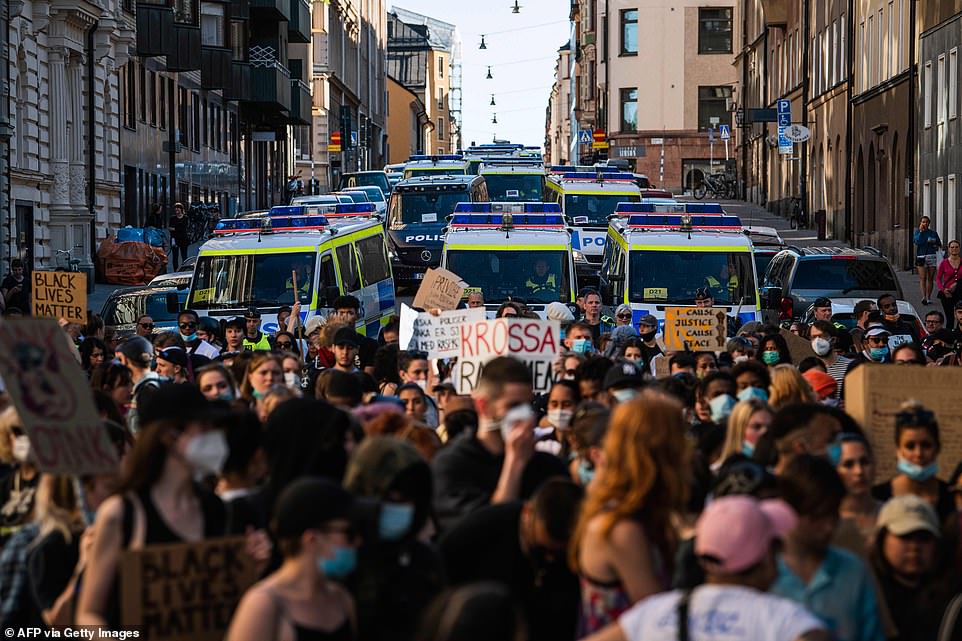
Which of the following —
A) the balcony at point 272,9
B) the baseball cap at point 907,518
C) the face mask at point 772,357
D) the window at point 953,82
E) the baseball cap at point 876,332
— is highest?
the balcony at point 272,9

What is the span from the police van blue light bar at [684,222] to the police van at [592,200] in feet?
41.4

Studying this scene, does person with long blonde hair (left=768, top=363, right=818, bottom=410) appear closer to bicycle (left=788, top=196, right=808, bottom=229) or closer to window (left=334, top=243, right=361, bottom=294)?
window (left=334, top=243, right=361, bottom=294)

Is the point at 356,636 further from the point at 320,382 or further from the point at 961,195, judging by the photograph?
the point at 961,195

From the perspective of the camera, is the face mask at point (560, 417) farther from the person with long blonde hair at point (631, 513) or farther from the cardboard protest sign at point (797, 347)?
the cardboard protest sign at point (797, 347)

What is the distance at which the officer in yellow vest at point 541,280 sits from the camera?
2347cm

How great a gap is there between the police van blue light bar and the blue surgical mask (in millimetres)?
18171

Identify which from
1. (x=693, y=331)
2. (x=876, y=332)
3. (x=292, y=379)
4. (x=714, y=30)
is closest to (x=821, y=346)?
(x=876, y=332)

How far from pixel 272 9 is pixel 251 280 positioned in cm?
4423

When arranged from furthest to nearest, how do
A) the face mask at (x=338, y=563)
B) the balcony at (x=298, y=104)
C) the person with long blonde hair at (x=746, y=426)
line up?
the balcony at (x=298, y=104) < the person with long blonde hair at (x=746, y=426) < the face mask at (x=338, y=563)

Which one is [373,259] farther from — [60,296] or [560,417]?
[560,417]

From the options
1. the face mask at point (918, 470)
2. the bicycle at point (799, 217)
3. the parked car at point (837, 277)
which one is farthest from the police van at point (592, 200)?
the face mask at point (918, 470)

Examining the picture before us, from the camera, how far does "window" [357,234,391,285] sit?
26.1 m

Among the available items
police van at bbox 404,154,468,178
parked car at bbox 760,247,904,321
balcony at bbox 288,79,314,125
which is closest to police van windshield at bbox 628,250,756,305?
parked car at bbox 760,247,904,321

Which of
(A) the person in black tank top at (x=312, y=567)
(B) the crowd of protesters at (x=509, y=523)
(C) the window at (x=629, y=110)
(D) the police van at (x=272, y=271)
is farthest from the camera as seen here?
(C) the window at (x=629, y=110)
